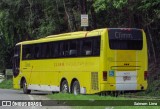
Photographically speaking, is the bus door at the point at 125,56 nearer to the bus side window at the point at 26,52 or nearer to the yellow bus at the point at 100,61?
the yellow bus at the point at 100,61

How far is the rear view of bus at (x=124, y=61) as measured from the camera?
20922mm

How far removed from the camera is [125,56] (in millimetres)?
21359

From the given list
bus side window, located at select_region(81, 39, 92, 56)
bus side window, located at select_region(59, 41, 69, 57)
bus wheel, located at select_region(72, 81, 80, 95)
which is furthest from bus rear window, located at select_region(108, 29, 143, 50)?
bus side window, located at select_region(59, 41, 69, 57)

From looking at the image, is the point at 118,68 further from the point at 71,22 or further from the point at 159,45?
the point at 71,22

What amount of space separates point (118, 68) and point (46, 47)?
686 centimetres

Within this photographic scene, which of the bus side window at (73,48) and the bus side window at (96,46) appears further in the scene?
the bus side window at (73,48)

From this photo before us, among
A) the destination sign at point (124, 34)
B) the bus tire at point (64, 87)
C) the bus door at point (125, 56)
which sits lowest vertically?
the bus tire at point (64, 87)

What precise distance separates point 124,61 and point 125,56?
0.24 metres

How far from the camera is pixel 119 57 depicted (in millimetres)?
21250

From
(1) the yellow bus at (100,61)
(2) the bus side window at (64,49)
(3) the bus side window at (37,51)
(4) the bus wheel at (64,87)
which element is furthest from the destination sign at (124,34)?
(3) the bus side window at (37,51)

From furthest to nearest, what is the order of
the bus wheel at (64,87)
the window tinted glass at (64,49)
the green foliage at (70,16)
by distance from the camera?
the green foliage at (70,16) < the bus wheel at (64,87) < the window tinted glass at (64,49)

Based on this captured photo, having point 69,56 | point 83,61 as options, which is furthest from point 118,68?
point 69,56

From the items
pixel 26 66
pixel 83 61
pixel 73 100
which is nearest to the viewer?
pixel 73 100

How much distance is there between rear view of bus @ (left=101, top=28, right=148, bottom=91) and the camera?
2092 cm
